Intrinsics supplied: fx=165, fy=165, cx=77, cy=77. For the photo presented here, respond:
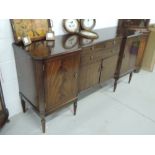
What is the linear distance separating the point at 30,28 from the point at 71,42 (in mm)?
445

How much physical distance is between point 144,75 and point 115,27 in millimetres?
1195

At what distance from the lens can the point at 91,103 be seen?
2342mm

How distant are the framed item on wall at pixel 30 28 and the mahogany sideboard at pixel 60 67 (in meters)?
0.09

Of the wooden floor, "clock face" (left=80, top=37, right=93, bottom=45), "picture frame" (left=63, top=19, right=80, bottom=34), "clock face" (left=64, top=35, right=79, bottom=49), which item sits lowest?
the wooden floor

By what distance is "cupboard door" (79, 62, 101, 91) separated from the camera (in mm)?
1935

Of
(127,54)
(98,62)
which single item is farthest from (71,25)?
(127,54)

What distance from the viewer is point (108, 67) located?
2.28 metres

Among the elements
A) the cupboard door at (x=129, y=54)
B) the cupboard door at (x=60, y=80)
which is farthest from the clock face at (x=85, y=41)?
the cupboard door at (x=129, y=54)

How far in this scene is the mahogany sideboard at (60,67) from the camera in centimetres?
144

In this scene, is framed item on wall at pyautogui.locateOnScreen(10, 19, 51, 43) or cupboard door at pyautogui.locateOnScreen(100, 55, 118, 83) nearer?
framed item on wall at pyautogui.locateOnScreen(10, 19, 51, 43)

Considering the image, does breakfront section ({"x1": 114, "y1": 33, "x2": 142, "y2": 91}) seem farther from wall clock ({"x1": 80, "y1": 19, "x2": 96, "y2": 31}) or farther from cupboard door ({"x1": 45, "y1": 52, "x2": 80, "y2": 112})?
cupboard door ({"x1": 45, "y1": 52, "x2": 80, "y2": 112})

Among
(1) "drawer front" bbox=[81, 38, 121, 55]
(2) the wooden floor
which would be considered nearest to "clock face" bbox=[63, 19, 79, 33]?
(1) "drawer front" bbox=[81, 38, 121, 55]

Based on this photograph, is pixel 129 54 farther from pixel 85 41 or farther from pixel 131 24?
pixel 85 41

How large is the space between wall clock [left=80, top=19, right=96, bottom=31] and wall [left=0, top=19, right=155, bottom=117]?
0.98ft
